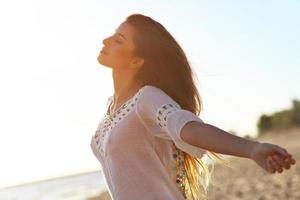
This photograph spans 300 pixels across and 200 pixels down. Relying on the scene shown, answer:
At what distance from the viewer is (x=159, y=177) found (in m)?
3.14

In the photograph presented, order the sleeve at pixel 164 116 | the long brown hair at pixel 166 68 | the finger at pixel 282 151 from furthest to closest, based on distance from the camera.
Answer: the long brown hair at pixel 166 68
the sleeve at pixel 164 116
the finger at pixel 282 151

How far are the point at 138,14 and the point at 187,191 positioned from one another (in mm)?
817

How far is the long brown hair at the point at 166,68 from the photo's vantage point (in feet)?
10.5

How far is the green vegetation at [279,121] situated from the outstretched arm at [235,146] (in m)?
62.7

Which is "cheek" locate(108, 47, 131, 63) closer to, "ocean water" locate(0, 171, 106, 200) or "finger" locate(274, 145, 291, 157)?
"finger" locate(274, 145, 291, 157)

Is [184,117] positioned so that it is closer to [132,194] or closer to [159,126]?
[159,126]

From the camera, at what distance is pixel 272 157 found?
2404 mm

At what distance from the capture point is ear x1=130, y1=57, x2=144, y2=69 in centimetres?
329

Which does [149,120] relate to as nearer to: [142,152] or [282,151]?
[142,152]

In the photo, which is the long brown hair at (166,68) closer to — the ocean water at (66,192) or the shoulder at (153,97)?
the shoulder at (153,97)

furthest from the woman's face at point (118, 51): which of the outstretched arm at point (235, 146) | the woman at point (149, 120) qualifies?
the outstretched arm at point (235, 146)

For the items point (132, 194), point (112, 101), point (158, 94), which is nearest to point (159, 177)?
point (132, 194)

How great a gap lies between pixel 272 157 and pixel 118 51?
1.14 m

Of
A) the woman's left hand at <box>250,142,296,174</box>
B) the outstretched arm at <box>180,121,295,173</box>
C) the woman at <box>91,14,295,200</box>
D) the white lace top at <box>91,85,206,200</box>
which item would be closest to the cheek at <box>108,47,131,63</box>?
the woman at <box>91,14,295,200</box>
